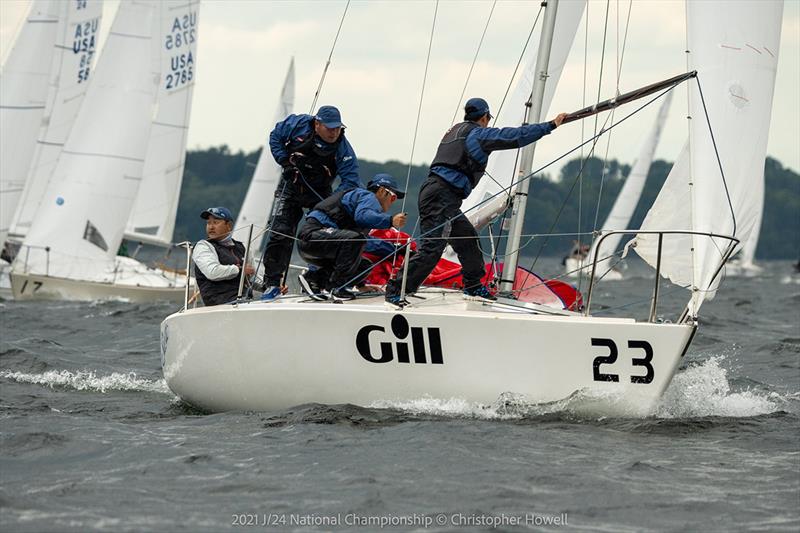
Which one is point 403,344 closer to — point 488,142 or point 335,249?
point 335,249

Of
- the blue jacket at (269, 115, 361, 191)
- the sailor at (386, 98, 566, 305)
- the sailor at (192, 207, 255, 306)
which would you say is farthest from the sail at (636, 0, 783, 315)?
the sailor at (192, 207, 255, 306)

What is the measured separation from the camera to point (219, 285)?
7781 millimetres

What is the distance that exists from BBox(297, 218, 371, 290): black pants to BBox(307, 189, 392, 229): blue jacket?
A: 0.05 m

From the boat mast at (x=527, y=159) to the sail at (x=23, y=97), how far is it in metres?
13.4

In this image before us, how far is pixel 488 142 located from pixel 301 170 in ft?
4.40

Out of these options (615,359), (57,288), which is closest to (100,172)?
(57,288)

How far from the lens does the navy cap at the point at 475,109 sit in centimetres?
723

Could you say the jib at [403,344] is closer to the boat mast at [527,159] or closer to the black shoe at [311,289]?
the black shoe at [311,289]

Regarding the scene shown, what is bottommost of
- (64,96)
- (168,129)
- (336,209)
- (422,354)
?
(422,354)

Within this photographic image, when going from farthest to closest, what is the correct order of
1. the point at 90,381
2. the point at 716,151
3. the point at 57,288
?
the point at 57,288 < the point at 90,381 < the point at 716,151

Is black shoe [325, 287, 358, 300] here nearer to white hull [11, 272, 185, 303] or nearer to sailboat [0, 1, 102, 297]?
white hull [11, 272, 185, 303]

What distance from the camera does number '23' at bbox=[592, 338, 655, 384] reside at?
6263 mm

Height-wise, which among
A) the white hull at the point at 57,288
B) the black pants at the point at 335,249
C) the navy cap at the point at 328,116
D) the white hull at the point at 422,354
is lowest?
the white hull at the point at 57,288

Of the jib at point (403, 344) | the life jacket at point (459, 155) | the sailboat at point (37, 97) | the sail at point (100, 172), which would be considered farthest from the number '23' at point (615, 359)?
the sail at point (100, 172)
